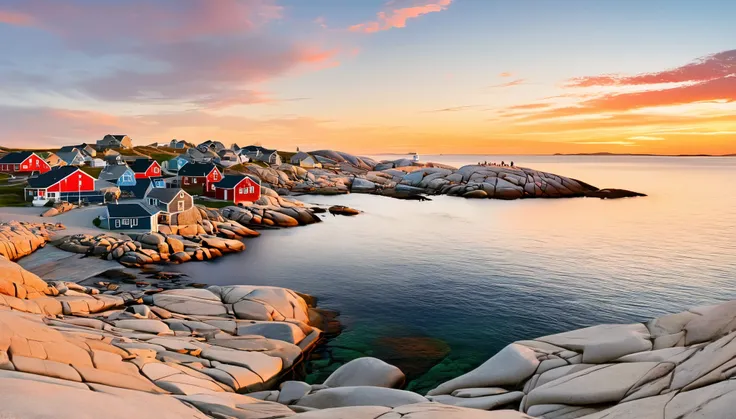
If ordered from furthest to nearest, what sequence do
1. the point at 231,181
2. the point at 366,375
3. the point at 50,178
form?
the point at 231,181 → the point at 50,178 → the point at 366,375

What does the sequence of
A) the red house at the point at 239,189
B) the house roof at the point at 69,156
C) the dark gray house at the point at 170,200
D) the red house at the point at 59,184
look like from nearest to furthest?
the dark gray house at the point at 170,200, the red house at the point at 59,184, the red house at the point at 239,189, the house roof at the point at 69,156

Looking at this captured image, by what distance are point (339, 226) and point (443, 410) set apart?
5934 cm

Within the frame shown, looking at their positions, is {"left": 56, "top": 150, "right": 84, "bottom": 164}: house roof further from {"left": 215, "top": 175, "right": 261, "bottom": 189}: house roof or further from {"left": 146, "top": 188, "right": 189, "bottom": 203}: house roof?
{"left": 146, "top": 188, "right": 189, "bottom": 203}: house roof

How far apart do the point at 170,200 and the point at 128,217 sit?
603 cm

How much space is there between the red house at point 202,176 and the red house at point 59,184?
67.9 feet

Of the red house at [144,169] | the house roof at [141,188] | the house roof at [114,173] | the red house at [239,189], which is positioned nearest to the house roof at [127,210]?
the house roof at [141,188]

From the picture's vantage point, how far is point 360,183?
13462 centimetres

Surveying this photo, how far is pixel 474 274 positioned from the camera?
4384 centimetres

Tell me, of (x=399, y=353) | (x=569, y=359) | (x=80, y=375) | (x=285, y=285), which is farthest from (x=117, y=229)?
(x=569, y=359)

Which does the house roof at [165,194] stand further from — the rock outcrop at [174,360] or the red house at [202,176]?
the rock outcrop at [174,360]

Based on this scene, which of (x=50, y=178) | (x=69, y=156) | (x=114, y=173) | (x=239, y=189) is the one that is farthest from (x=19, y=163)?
(x=239, y=189)

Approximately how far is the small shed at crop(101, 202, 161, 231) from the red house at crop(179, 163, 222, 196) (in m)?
31.7

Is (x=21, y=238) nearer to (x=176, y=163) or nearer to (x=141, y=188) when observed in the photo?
(x=141, y=188)

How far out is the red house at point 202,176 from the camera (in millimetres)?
85250
